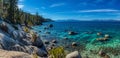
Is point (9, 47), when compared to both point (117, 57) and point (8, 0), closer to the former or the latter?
point (117, 57)

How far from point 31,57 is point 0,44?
1091 cm

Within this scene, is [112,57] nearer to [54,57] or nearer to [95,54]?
[95,54]

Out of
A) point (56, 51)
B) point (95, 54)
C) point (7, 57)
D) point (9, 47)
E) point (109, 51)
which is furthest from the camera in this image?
point (109, 51)

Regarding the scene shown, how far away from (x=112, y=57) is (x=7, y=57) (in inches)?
1299

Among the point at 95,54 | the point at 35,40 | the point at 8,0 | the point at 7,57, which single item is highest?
the point at 8,0

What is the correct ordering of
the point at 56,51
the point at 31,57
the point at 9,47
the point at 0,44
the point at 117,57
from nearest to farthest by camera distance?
the point at 31,57, the point at 56,51, the point at 0,44, the point at 9,47, the point at 117,57

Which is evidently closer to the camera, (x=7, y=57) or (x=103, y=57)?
(x=7, y=57)

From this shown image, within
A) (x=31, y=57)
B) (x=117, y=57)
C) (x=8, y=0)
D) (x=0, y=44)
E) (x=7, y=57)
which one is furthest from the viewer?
(x=8, y=0)

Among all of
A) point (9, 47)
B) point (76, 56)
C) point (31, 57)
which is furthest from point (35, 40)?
point (31, 57)

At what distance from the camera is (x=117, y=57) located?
46844 mm

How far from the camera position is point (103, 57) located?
47.4 metres

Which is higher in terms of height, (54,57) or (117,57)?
(54,57)

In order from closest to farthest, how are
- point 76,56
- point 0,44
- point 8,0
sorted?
point 0,44 → point 76,56 → point 8,0

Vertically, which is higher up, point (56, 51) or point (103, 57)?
point (56, 51)
